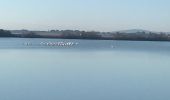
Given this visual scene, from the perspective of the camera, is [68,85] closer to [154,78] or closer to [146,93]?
[146,93]

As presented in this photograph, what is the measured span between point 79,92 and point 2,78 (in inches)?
119

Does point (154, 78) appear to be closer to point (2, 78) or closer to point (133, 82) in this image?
point (133, 82)

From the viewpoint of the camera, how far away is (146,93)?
9805 millimetres

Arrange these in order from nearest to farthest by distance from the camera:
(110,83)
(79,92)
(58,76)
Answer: (79,92) < (110,83) < (58,76)

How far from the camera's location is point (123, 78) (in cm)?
1258

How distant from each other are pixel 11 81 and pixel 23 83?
48cm

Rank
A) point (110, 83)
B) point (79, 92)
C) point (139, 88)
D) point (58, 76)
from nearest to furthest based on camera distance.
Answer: point (79, 92) → point (139, 88) → point (110, 83) → point (58, 76)

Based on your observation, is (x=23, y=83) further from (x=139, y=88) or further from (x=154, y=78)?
(x=154, y=78)

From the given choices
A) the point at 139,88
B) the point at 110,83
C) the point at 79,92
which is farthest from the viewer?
the point at 110,83

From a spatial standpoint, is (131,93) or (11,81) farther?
(11,81)

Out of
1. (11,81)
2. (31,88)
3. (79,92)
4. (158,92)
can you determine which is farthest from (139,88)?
(11,81)

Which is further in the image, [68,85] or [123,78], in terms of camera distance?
[123,78]

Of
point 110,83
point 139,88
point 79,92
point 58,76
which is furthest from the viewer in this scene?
point 58,76

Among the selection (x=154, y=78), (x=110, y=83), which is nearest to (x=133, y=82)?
(x=110, y=83)
